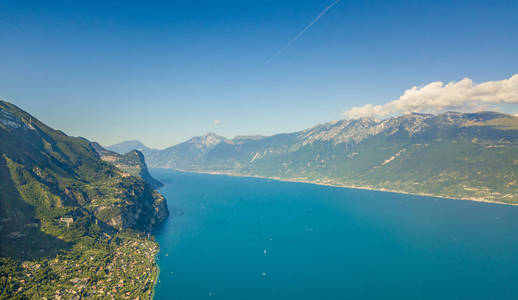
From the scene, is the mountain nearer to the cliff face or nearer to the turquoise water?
the cliff face

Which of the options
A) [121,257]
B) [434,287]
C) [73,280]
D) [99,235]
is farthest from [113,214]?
[434,287]

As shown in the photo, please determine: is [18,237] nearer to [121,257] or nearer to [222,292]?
[121,257]

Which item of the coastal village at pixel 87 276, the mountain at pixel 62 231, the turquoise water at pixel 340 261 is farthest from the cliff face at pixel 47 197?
the turquoise water at pixel 340 261

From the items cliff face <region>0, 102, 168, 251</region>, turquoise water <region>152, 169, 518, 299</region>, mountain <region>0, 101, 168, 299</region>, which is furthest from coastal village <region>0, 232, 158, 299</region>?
cliff face <region>0, 102, 168, 251</region>

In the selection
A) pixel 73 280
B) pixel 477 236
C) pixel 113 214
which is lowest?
pixel 477 236

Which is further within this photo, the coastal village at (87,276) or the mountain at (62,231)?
the mountain at (62,231)

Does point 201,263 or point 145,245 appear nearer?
point 201,263

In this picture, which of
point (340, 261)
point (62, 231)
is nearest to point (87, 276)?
point (62, 231)

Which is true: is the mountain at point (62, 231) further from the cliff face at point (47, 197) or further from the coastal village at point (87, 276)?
the cliff face at point (47, 197)

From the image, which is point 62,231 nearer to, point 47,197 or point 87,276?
point 47,197
